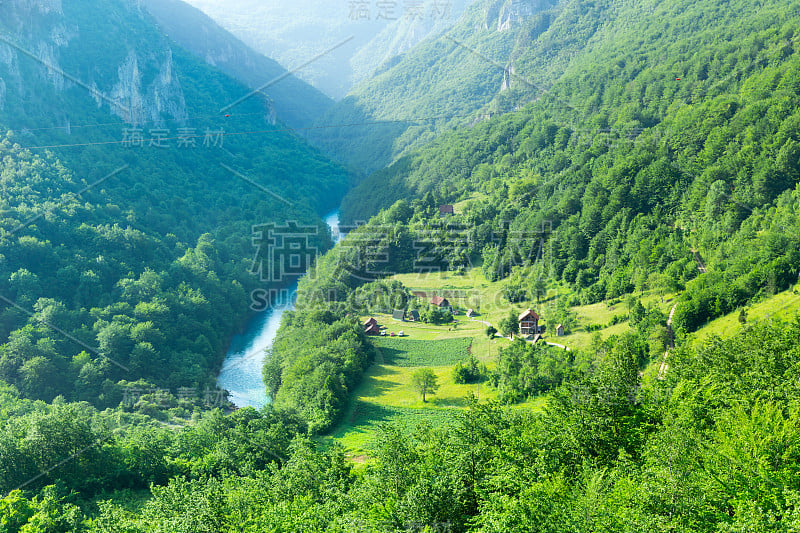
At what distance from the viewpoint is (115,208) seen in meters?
71.8

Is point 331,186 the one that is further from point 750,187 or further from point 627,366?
point 627,366

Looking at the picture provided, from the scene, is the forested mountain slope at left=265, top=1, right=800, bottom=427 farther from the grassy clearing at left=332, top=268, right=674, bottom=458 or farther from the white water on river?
the white water on river

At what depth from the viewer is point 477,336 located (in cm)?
5856

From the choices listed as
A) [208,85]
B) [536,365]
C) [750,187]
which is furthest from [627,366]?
[208,85]

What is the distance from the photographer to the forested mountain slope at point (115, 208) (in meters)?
51.2

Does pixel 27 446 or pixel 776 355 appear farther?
pixel 27 446

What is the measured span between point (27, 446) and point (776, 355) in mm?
38198

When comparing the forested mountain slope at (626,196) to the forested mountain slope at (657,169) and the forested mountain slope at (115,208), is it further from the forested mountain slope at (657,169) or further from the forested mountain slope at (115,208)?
the forested mountain slope at (115,208)

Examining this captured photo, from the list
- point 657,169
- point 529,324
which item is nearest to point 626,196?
point 657,169

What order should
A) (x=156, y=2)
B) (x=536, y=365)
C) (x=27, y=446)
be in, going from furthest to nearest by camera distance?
1. (x=156, y=2)
2. (x=536, y=365)
3. (x=27, y=446)

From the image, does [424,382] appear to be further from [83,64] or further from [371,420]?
[83,64]

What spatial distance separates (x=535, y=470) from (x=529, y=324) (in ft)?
125

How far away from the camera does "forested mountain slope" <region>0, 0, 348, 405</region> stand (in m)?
51.2

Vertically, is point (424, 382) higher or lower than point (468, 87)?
lower
